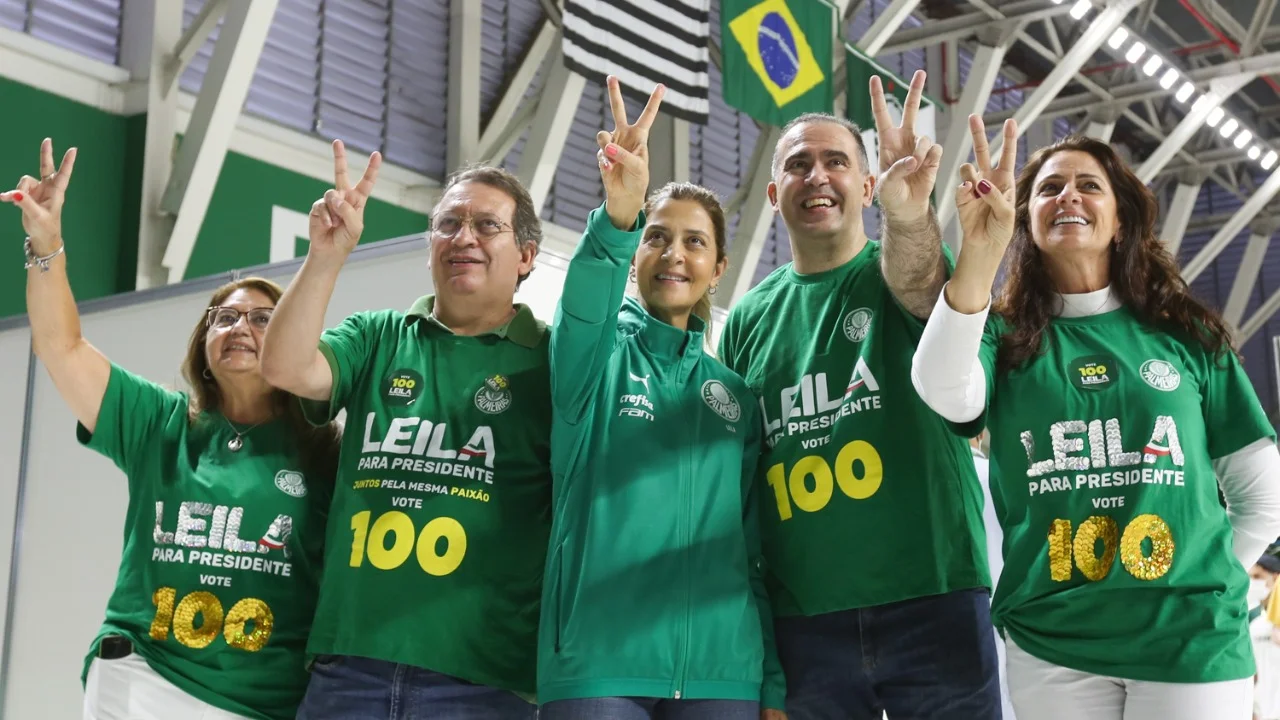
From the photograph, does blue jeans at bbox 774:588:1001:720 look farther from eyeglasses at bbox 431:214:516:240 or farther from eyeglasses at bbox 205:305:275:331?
eyeglasses at bbox 205:305:275:331

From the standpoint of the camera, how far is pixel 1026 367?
8.79 ft

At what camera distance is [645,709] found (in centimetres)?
242

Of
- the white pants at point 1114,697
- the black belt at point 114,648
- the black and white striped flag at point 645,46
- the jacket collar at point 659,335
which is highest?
the black and white striped flag at point 645,46

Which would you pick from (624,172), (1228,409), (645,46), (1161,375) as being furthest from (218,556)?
(645,46)

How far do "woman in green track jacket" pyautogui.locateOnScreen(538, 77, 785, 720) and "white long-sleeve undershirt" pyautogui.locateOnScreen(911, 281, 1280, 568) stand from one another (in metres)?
0.45

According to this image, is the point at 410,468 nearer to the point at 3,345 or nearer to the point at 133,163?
the point at 3,345

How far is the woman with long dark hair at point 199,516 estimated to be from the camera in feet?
9.20

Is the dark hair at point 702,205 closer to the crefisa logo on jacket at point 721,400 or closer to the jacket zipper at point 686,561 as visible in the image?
the crefisa logo on jacket at point 721,400

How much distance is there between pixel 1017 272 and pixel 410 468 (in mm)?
1412

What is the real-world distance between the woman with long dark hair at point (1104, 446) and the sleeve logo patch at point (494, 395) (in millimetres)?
856

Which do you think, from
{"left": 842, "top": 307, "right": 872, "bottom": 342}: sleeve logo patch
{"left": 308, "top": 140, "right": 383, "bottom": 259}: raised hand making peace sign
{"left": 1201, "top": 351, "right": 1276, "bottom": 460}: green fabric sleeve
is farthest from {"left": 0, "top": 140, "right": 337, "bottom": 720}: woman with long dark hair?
{"left": 1201, "top": 351, "right": 1276, "bottom": 460}: green fabric sleeve

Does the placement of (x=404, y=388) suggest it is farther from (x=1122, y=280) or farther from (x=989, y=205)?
(x=1122, y=280)

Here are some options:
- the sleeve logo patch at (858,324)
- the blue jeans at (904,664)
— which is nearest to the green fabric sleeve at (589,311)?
the sleeve logo patch at (858,324)

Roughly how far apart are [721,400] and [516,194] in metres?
0.66
